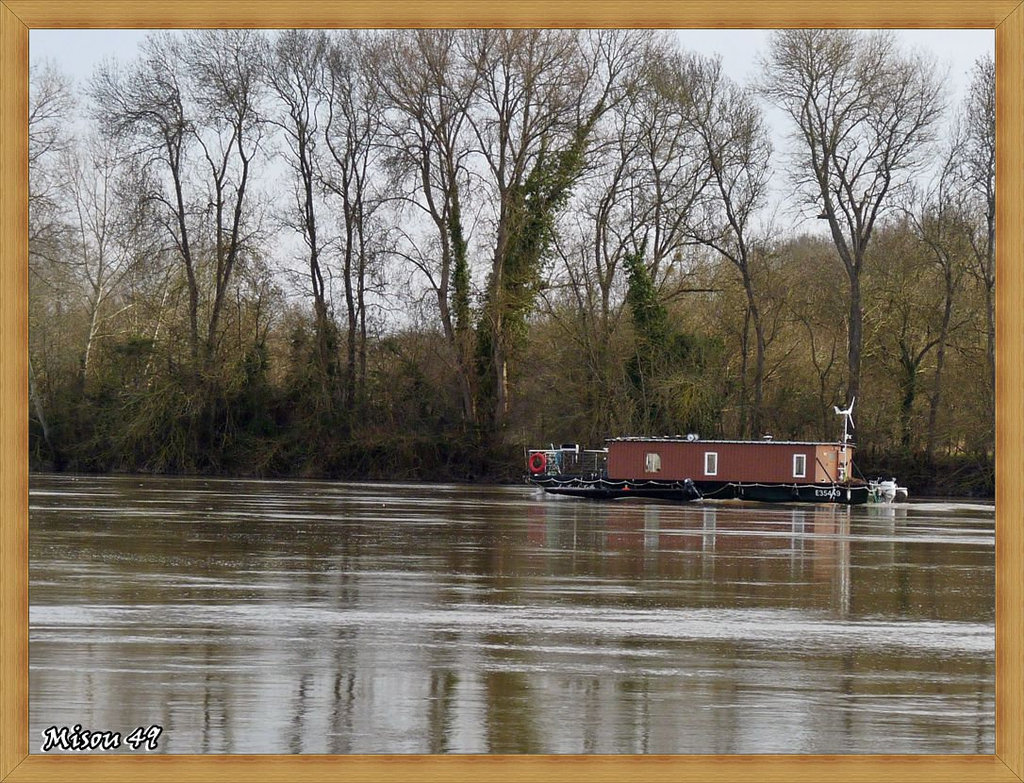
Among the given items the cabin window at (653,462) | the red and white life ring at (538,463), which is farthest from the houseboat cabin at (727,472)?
the red and white life ring at (538,463)

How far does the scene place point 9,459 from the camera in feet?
42.0

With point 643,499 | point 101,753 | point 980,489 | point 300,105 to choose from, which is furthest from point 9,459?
point 300,105

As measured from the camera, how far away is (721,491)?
50.0 metres

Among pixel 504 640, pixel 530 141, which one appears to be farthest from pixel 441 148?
pixel 504 640

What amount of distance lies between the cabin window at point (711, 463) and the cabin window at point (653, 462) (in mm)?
1660

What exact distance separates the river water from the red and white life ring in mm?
23238

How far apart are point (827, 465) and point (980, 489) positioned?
859 centimetres

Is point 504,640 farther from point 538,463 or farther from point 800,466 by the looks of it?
point 538,463

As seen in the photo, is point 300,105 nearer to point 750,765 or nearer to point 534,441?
point 534,441

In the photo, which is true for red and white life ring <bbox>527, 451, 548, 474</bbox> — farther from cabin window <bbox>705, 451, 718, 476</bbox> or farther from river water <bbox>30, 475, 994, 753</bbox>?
river water <bbox>30, 475, 994, 753</bbox>

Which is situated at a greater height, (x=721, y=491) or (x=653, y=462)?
(x=653, y=462)

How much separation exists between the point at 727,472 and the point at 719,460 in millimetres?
491

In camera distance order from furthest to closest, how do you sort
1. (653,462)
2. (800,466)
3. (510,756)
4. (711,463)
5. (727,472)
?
(653,462), (711,463), (727,472), (800,466), (510,756)

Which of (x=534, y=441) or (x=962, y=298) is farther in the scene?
(x=534, y=441)
